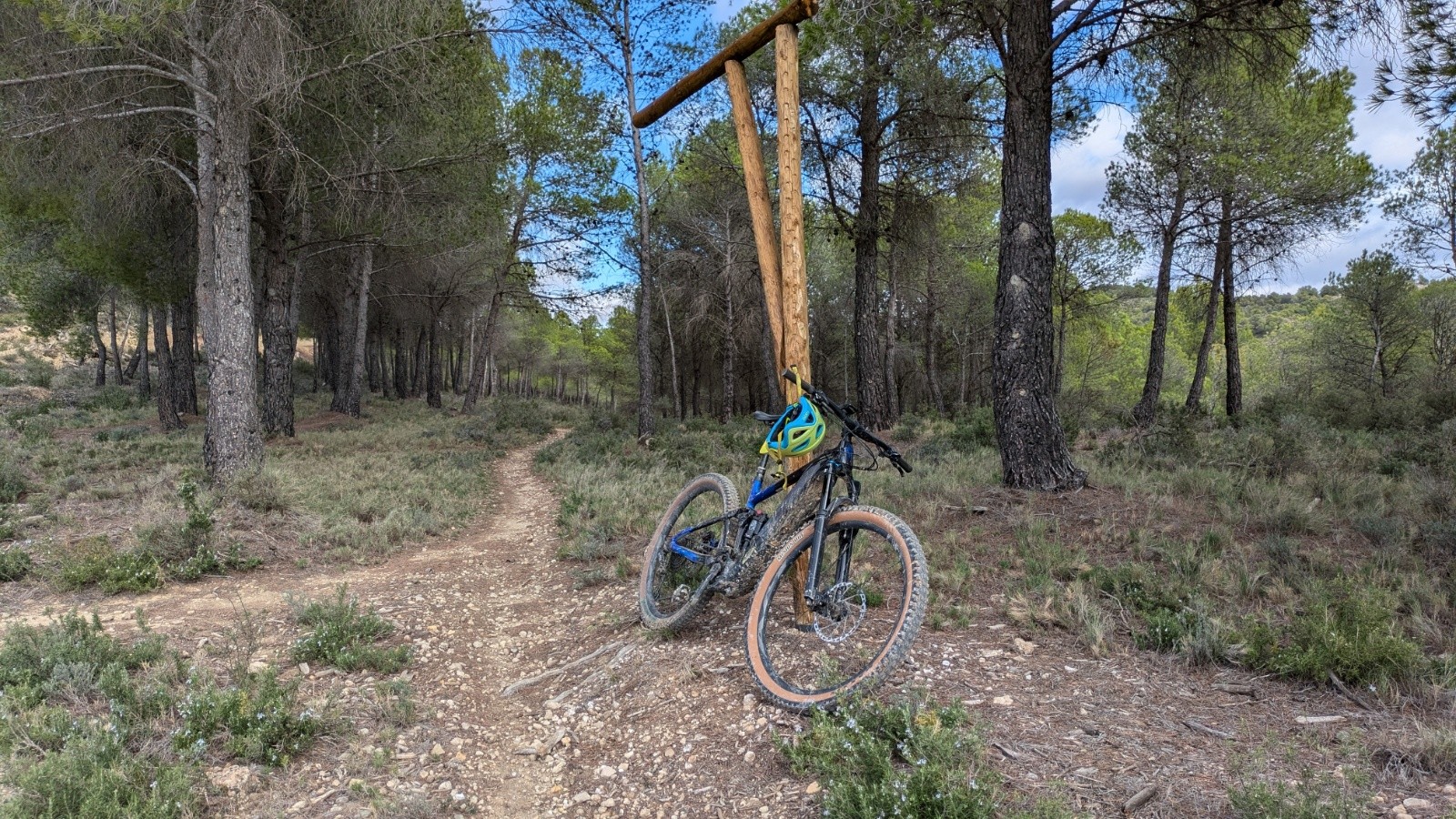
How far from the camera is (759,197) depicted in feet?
14.0

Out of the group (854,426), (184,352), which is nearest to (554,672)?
(854,426)

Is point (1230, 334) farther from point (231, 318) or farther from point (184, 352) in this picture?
point (184, 352)

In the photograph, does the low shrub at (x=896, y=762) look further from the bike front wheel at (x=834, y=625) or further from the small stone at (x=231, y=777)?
the small stone at (x=231, y=777)

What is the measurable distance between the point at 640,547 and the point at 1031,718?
3912 mm

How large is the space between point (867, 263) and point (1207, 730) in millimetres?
11408

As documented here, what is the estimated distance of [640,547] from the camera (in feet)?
20.0

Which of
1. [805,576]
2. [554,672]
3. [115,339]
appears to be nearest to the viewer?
[805,576]

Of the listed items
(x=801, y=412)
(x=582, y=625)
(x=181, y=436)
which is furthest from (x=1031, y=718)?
(x=181, y=436)

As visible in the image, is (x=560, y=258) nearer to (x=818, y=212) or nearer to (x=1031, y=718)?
(x=818, y=212)

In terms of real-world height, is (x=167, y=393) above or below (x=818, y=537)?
above

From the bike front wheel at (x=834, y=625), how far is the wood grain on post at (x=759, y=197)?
4.13ft

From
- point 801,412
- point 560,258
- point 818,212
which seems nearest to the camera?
point 801,412

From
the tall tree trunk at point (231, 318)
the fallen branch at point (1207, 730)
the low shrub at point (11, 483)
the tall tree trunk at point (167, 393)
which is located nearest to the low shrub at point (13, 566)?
the tall tree trunk at point (231, 318)

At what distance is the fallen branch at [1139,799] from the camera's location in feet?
7.32
